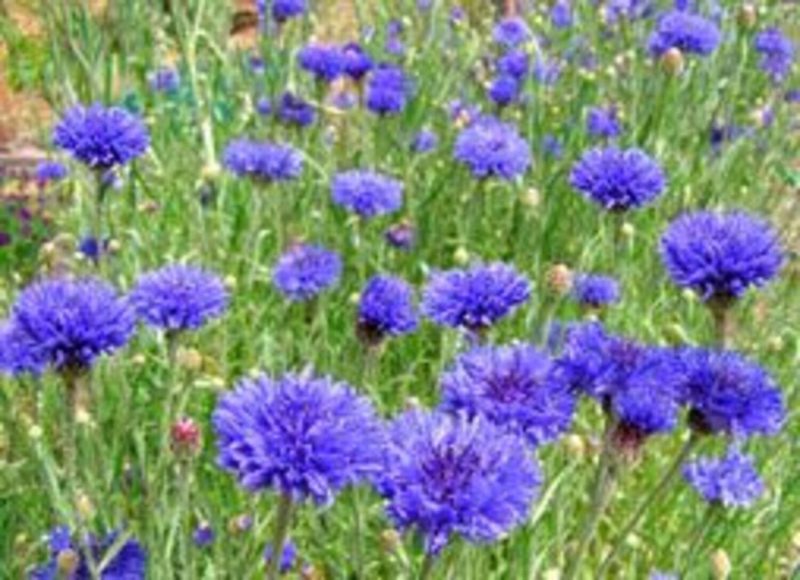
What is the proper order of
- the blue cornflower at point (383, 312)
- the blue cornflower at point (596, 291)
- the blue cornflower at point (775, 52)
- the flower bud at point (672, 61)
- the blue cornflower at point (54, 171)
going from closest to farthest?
the blue cornflower at point (383, 312) < the blue cornflower at point (596, 291) < the flower bud at point (672, 61) < the blue cornflower at point (54, 171) < the blue cornflower at point (775, 52)

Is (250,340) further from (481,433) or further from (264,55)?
(481,433)

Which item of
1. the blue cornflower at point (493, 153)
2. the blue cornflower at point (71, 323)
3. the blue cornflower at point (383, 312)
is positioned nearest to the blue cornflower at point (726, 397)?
the blue cornflower at point (383, 312)

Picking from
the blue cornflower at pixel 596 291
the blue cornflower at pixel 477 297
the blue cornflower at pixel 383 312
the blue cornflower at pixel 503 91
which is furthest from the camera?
the blue cornflower at pixel 503 91

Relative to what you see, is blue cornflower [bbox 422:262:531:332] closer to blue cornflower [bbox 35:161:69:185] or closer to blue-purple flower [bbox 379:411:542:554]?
blue-purple flower [bbox 379:411:542:554]

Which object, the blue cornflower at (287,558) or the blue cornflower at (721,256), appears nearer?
the blue cornflower at (721,256)

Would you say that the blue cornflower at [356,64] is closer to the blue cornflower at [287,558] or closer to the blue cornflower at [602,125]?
the blue cornflower at [602,125]

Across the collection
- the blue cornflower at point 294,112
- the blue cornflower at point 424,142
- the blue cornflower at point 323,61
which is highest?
the blue cornflower at point 323,61

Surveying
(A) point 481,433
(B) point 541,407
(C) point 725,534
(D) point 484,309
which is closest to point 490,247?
A: (C) point 725,534

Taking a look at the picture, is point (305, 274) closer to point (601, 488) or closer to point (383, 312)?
point (383, 312)
